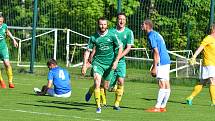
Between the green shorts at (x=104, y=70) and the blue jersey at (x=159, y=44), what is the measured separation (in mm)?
1028

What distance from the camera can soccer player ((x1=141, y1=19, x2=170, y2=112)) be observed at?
16.3 meters

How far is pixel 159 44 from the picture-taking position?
647 inches

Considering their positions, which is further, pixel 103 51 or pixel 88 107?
pixel 88 107

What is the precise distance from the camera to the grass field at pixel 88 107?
14.6 m

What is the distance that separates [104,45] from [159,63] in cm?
133

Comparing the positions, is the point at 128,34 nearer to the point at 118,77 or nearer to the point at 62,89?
the point at 118,77

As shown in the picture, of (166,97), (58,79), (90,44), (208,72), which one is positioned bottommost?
(58,79)

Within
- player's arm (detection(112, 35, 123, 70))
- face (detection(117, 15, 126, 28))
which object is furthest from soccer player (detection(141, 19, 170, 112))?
player's arm (detection(112, 35, 123, 70))

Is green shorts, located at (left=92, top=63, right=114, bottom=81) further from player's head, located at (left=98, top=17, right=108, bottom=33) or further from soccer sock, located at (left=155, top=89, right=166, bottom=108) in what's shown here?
soccer sock, located at (left=155, top=89, right=166, bottom=108)

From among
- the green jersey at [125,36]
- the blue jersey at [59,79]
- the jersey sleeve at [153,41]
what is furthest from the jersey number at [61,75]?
the jersey sleeve at [153,41]

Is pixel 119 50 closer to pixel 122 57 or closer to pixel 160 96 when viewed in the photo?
pixel 122 57

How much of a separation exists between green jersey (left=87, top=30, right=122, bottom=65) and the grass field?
1.06 metres

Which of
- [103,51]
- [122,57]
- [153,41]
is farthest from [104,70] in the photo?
[153,41]

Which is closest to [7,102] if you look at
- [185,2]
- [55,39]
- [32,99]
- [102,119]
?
[32,99]
